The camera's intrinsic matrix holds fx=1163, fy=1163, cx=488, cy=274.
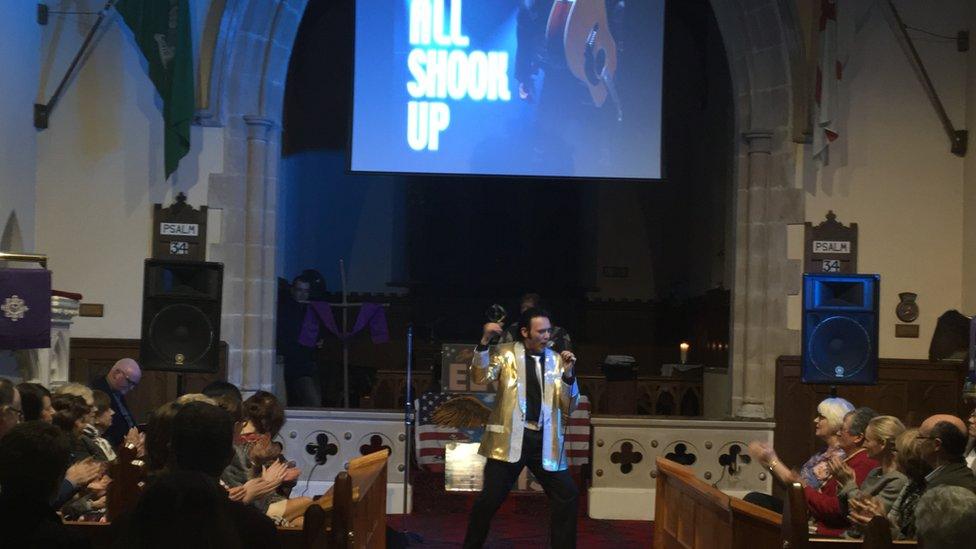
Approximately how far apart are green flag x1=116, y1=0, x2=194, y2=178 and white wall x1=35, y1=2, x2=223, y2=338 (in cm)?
24

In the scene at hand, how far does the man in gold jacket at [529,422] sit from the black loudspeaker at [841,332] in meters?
1.68

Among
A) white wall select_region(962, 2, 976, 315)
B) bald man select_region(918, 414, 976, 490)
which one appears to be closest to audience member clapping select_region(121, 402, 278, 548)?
bald man select_region(918, 414, 976, 490)

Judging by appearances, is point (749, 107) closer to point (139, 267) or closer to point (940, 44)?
point (940, 44)

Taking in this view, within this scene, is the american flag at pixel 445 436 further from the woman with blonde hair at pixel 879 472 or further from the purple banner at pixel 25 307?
the woman with blonde hair at pixel 879 472

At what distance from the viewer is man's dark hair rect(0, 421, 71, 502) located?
2449mm

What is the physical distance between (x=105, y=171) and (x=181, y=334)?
92.4 inches

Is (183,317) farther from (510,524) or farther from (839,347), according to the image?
(839,347)

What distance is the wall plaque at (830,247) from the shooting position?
8297 millimetres

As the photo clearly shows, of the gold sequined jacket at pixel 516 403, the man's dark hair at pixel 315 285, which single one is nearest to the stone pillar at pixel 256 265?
the man's dark hair at pixel 315 285

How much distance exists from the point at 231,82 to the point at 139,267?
1484mm

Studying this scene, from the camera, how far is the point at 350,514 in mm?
3600

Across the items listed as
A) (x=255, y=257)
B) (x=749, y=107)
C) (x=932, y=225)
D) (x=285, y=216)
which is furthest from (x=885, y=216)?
(x=285, y=216)

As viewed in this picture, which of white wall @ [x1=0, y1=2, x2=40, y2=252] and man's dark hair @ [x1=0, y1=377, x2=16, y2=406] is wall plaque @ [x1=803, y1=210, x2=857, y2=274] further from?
man's dark hair @ [x1=0, y1=377, x2=16, y2=406]

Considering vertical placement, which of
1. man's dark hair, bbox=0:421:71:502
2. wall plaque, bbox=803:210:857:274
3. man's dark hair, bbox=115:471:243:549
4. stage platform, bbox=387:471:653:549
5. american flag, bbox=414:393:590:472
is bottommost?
stage platform, bbox=387:471:653:549
